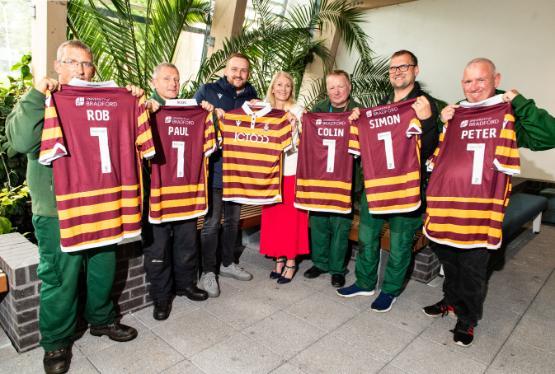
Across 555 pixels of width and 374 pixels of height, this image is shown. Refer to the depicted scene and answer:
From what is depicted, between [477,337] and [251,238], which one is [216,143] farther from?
[477,337]

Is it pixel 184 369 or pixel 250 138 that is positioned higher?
pixel 250 138

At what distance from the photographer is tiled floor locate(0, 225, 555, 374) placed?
2.58 meters

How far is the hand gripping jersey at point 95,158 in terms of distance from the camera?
2299mm

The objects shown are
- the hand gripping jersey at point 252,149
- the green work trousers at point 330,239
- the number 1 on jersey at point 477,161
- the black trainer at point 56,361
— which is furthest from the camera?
the green work trousers at point 330,239

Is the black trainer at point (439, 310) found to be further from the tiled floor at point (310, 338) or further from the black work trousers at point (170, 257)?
the black work trousers at point (170, 257)

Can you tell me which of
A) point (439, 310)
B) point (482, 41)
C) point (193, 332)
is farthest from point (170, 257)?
point (482, 41)

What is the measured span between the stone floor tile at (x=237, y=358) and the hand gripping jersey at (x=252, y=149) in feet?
4.29

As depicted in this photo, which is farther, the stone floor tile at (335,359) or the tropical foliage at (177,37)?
the tropical foliage at (177,37)

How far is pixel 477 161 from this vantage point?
9.28ft

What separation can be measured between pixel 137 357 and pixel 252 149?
193cm

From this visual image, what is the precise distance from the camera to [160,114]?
2939mm

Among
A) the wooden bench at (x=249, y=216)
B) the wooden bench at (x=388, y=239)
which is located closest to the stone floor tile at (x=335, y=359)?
the wooden bench at (x=388, y=239)

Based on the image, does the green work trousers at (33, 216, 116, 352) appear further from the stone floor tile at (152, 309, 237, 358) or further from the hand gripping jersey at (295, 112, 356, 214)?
the hand gripping jersey at (295, 112, 356, 214)

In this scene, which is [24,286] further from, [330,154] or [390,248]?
[390,248]
